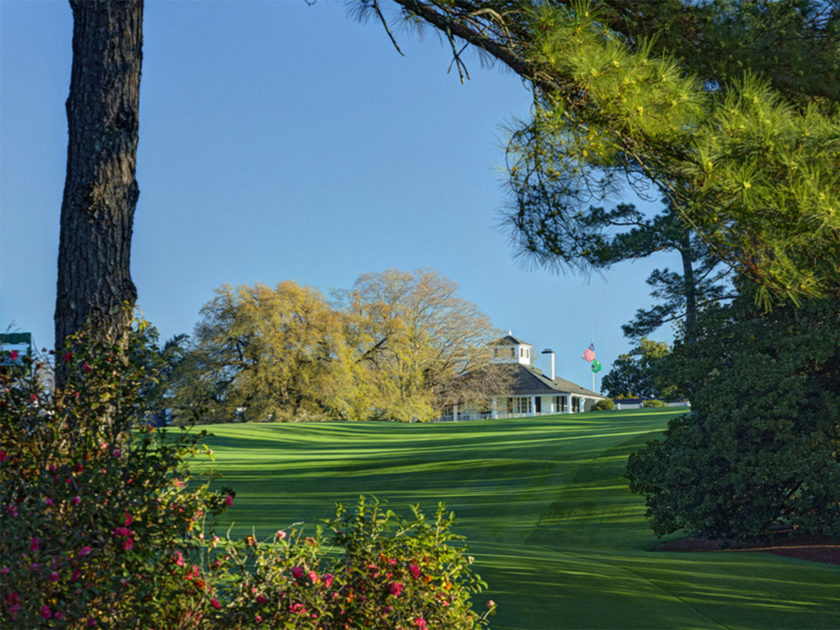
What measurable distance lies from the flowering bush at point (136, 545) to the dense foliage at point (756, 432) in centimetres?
759

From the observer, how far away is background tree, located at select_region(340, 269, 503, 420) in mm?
36969

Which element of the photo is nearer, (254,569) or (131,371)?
(131,371)

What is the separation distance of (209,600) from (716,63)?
17.1ft

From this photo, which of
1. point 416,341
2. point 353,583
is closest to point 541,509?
point 353,583

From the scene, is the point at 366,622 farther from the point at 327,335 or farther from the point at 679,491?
the point at 327,335

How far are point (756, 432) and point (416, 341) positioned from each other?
2811 cm

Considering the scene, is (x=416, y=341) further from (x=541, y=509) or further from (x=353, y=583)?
(x=353, y=583)

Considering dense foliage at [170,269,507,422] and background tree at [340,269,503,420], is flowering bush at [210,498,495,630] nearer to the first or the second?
dense foliage at [170,269,507,422]

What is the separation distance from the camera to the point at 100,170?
16.3ft

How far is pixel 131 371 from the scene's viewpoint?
3.87 metres

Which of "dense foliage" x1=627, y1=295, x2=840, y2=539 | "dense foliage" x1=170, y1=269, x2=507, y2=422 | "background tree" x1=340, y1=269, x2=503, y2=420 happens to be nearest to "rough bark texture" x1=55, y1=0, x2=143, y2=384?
"dense foliage" x1=627, y1=295, x2=840, y2=539

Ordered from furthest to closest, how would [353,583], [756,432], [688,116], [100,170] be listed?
1. [756,432]
2. [688,116]
3. [100,170]
4. [353,583]

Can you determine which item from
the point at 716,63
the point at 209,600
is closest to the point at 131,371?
the point at 209,600

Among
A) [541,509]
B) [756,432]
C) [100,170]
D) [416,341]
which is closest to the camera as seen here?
[100,170]
